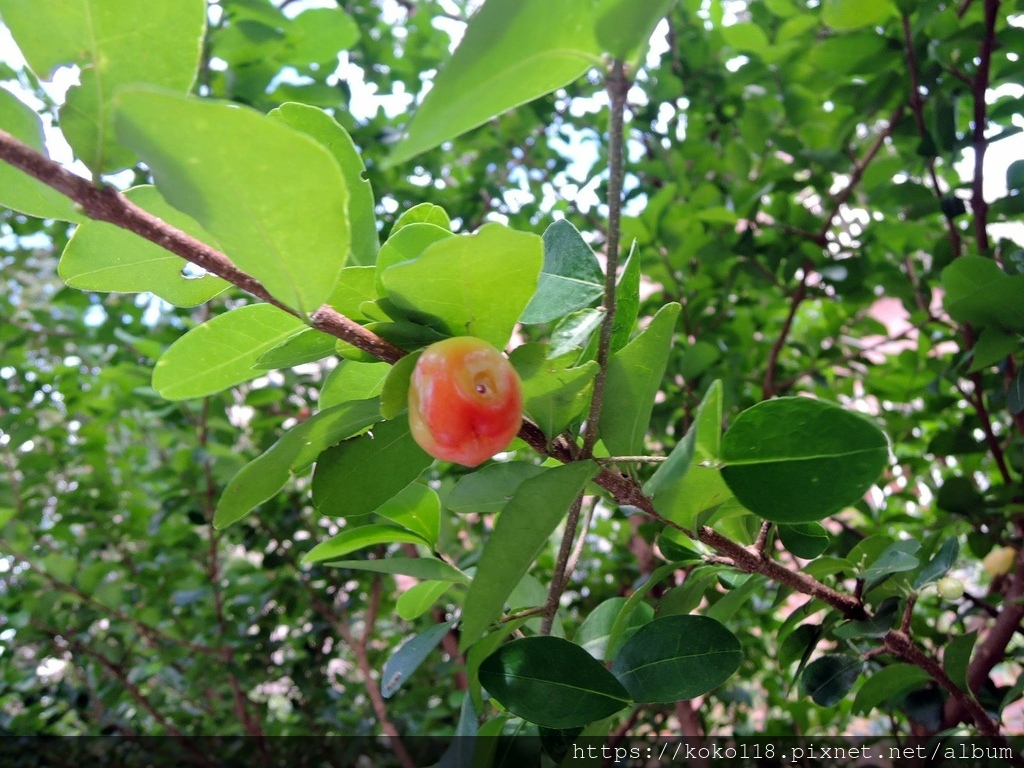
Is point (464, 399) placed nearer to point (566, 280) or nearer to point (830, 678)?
point (566, 280)

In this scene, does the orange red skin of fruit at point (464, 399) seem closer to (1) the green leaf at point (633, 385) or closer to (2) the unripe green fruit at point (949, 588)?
(1) the green leaf at point (633, 385)

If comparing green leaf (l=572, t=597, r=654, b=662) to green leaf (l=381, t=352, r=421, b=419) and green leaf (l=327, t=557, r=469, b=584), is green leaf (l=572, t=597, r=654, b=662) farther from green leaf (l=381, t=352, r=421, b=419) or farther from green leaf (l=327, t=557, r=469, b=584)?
green leaf (l=381, t=352, r=421, b=419)

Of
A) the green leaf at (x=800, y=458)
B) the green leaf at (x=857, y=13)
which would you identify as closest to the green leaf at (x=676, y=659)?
the green leaf at (x=800, y=458)

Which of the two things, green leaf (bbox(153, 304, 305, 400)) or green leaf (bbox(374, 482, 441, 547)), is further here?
green leaf (bbox(374, 482, 441, 547))

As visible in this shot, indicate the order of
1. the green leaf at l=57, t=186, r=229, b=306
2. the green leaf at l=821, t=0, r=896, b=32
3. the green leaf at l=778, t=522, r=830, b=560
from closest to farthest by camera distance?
the green leaf at l=57, t=186, r=229, b=306
the green leaf at l=778, t=522, r=830, b=560
the green leaf at l=821, t=0, r=896, b=32

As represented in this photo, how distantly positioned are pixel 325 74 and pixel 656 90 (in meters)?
0.56

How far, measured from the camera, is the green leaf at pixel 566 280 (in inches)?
14.4

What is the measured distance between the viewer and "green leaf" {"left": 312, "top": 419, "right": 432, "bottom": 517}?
0.37 metres

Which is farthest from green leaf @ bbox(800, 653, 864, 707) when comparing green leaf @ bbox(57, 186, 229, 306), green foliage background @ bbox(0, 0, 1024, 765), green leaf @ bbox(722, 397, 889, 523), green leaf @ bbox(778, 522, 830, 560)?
green leaf @ bbox(57, 186, 229, 306)

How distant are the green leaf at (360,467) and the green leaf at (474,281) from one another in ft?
0.24

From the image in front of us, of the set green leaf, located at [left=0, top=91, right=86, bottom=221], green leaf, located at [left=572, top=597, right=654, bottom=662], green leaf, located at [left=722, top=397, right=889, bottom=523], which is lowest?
green leaf, located at [left=572, top=597, right=654, bottom=662]

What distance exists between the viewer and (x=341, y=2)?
1.38m

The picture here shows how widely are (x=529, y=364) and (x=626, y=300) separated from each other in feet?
0.25

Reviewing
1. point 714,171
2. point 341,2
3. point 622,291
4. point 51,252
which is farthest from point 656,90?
point 51,252
